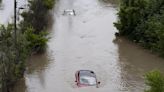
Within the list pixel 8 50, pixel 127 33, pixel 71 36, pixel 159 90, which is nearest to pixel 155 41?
pixel 127 33

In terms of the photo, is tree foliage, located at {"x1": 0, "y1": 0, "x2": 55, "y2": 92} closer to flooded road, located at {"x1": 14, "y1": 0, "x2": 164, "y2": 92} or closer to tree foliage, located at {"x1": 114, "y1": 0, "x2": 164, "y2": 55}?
flooded road, located at {"x1": 14, "y1": 0, "x2": 164, "y2": 92}

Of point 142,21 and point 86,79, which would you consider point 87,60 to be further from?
point 142,21

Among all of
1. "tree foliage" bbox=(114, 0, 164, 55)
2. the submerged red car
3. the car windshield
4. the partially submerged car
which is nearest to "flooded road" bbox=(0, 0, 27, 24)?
the partially submerged car

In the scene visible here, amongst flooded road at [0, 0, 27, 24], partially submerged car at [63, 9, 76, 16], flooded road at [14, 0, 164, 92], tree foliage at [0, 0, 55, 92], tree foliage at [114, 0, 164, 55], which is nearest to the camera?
tree foliage at [0, 0, 55, 92]

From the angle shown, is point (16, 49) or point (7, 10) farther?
point (7, 10)

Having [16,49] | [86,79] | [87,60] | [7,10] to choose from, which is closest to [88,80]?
[86,79]

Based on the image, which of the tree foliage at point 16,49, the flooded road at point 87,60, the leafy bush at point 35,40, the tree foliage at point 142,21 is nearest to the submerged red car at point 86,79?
the flooded road at point 87,60
